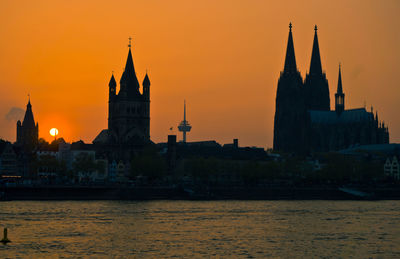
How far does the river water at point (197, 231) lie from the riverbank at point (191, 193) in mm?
18197

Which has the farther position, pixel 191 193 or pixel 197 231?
pixel 191 193

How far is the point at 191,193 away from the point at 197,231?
58827 millimetres

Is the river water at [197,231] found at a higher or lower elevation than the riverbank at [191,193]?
lower

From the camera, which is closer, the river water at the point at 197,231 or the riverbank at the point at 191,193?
the river water at the point at 197,231

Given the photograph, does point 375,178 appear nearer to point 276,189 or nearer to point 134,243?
point 276,189

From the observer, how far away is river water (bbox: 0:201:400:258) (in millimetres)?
67688

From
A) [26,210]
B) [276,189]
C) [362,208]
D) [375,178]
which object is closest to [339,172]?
[375,178]

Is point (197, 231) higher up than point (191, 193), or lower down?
lower down

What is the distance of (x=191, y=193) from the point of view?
141000 mm

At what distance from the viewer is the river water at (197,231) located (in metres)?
67.7

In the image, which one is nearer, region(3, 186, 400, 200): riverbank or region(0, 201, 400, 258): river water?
region(0, 201, 400, 258): river water

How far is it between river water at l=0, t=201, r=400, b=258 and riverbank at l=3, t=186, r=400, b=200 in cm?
1820

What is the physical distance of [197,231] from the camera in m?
82.2

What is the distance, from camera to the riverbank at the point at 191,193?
444 ft
